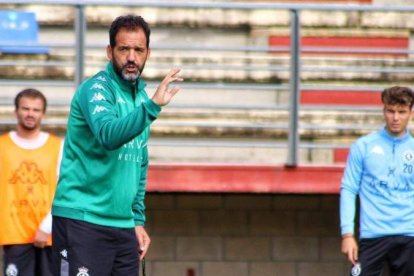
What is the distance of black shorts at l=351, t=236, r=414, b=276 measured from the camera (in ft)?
28.8

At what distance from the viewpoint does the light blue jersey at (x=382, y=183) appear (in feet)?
28.7

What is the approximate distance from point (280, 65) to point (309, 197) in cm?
110

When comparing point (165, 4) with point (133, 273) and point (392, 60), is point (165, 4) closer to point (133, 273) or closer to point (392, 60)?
point (392, 60)

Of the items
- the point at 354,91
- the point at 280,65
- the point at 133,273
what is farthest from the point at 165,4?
the point at 133,273

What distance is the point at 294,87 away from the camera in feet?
33.4

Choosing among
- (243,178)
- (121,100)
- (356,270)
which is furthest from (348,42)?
(121,100)

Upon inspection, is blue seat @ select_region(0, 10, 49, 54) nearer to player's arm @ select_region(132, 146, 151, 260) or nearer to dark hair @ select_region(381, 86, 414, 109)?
dark hair @ select_region(381, 86, 414, 109)

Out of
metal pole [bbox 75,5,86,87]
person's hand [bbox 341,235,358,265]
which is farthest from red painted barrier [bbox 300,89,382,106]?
person's hand [bbox 341,235,358,265]

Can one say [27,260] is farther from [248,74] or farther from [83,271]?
[83,271]

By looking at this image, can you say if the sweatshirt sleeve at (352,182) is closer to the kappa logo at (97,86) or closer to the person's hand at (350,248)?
the person's hand at (350,248)

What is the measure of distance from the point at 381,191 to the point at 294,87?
1679 mm

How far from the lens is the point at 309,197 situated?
1087 cm

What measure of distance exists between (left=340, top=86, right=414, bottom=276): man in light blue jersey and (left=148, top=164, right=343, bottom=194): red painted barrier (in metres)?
1.43

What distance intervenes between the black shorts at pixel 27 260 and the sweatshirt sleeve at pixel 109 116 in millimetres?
3285
